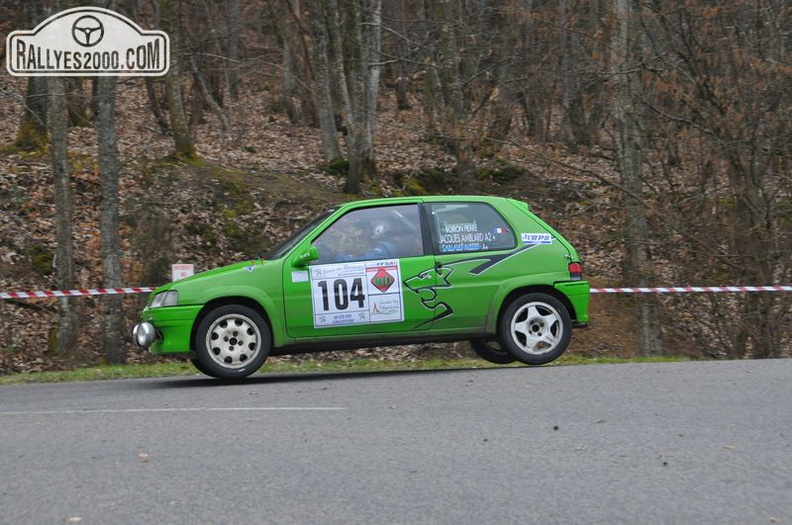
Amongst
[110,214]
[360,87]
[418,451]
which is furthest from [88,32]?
[418,451]

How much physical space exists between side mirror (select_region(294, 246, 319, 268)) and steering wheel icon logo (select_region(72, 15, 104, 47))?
29.0 feet

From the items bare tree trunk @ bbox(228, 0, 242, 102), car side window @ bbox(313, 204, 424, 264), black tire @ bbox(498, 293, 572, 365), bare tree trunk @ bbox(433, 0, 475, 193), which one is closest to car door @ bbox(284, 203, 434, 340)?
car side window @ bbox(313, 204, 424, 264)

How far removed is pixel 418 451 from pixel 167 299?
4.87 meters

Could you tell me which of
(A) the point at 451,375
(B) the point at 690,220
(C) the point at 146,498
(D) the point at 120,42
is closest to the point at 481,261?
(A) the point at 451,375

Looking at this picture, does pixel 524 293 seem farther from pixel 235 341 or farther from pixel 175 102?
pixel 175 102

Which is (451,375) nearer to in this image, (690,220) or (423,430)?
(423,430)

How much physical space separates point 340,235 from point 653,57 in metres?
9.02

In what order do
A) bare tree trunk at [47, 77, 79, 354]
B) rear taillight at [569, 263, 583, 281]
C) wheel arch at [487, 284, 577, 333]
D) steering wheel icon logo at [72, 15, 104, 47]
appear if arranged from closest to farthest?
wheel arch at [487, 284, 577, 333] → rear taillight at [569, 263, 583, 281] → bare tree trunk at [47, 77, 79, 354] → steering wheel icon logo at [72, 15, 104, 47]

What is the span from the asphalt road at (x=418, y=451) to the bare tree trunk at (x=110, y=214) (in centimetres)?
627

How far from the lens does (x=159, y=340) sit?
36.7 ft

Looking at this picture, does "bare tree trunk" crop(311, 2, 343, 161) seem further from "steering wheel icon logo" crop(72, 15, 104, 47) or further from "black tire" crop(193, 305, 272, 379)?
"black tire" crop(193, 305, 272, 379)

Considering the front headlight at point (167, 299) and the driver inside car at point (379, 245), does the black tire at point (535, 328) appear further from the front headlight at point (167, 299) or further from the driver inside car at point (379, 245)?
the front headlight at point (167, 299)

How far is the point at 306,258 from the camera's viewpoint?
36.9 ft

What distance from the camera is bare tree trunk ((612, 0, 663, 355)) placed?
1858 centimetres
